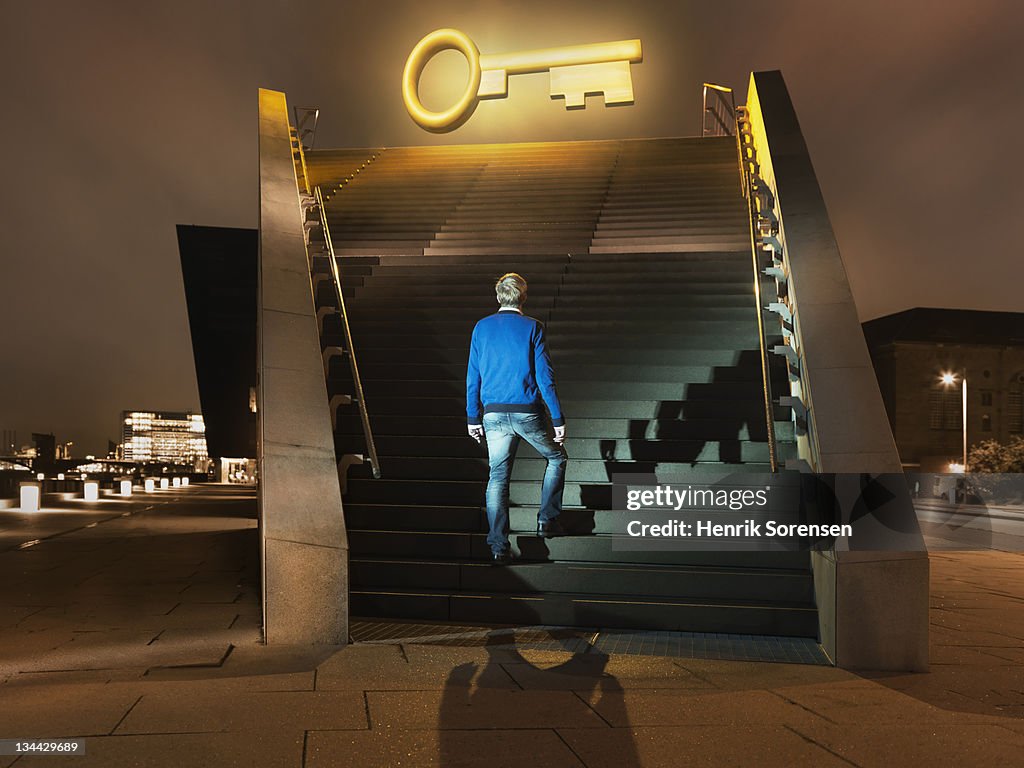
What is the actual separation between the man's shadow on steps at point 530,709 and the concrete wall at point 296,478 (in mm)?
1162

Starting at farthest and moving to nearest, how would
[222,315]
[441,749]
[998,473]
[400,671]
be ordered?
[998,473], [222,315], [400,671], [441,749]

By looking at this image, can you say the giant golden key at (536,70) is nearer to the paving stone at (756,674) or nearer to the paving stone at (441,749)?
the paving stone at (756,674)

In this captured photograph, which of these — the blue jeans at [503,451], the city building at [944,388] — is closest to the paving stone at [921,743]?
the blue jeans at [503,451]

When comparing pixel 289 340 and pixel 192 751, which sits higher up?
pixel 289 340

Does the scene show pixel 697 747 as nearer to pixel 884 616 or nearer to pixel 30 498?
pixel 884 616

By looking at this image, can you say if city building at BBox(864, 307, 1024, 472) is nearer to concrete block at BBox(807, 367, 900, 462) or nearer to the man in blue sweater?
concrete block at BBox(807, 367, 900, 462)

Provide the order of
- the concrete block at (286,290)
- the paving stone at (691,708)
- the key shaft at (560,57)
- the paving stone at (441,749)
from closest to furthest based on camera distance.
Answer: the paving stone at (441,749)
the paving stone at (691,708)
the concrete block at (286,290)
the key shaft at (560,57)

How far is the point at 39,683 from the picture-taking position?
5.11m

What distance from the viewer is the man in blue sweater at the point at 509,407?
7.08 metres

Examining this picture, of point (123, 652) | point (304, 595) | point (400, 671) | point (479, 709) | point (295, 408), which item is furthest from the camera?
point (295, 408)

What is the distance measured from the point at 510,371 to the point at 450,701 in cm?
280

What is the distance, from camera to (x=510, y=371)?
710 centimetres

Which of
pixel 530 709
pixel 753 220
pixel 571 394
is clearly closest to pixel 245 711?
pixel 530 709

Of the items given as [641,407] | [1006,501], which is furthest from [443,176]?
[1006,501]
